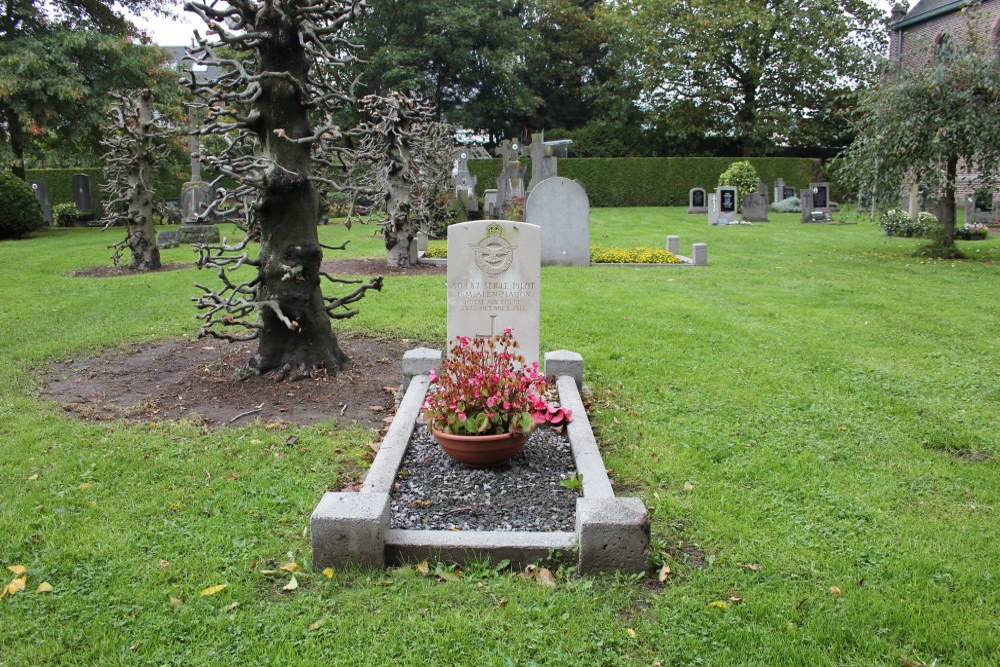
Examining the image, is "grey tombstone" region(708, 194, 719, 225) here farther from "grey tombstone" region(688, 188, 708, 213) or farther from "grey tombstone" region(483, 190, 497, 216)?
"grey tombstone" region(483, 190, 497, 216)

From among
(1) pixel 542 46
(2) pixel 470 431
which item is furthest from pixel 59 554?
(1) pixel 542 46

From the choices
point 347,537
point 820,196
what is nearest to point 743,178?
point 820,196

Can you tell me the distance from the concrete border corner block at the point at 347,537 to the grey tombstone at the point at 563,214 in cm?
1072

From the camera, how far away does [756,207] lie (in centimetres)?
2450

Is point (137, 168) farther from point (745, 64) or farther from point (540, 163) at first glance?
point (745, 64)

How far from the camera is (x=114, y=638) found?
3123 mm

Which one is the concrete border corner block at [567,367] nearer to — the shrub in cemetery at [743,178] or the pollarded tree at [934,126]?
the pollarded tree at [934,126]

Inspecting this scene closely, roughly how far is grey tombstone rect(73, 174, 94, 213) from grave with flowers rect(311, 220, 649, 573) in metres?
25.1

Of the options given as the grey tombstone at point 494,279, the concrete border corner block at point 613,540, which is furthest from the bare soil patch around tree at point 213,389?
the concrete border corner block at point 613,540

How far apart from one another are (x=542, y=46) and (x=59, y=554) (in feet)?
131

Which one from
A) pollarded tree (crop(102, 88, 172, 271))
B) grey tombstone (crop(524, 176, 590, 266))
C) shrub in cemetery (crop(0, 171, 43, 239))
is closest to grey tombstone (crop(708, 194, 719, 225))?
grey tombstone (crop(524, 176, 590, 266))

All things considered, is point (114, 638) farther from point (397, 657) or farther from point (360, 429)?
point (360, 429)

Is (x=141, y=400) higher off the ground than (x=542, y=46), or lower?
lower

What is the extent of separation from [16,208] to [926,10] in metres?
35.4
